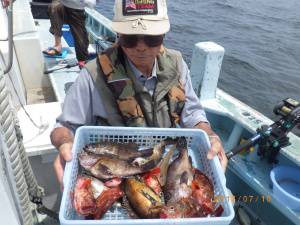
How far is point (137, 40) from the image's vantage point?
2055 mm

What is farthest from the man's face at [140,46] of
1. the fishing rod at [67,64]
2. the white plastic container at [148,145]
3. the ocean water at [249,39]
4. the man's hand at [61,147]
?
the ocean water at [249,39]

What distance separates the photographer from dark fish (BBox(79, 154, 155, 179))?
5.52 feet

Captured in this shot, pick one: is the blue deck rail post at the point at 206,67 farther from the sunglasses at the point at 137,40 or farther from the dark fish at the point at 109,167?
the dark fish at the point at 109,167

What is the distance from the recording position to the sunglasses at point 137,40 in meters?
2.04

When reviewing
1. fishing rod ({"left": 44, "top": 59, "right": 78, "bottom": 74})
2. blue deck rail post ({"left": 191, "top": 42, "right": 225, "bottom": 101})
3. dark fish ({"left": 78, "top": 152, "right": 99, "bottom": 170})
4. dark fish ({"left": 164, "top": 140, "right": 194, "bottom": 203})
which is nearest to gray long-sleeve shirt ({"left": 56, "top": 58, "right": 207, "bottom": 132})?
dark fish ({"left": 78, "top": 152, "right": 99, "bottom": 170})

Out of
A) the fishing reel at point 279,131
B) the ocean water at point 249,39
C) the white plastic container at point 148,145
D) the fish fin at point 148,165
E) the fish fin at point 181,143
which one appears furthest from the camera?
the ocean water at point 249,39

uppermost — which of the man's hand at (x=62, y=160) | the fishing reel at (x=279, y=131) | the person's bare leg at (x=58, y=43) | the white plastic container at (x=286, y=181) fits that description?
the man's hand at (x=62, y=160)

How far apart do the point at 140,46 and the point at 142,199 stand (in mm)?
1042

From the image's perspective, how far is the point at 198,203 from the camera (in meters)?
1.53

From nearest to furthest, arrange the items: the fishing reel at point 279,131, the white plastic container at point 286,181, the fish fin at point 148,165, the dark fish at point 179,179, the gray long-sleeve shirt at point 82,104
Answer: the dark fish at point 179,179 → the fish fin at point 148,165 → the gray long-sleeve shirt at point 82,104 → the white plastic container at point 286,181 → the fishing reel at point 279,131

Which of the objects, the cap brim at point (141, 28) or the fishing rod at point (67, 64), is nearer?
the cap brim at point (141, 28)

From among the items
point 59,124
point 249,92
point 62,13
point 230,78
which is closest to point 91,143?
point 59,124

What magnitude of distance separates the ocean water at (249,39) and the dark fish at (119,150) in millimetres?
6151

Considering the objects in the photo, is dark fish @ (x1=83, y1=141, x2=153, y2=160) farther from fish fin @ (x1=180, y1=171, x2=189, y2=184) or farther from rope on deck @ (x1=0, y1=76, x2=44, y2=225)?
rope on deck @ (x1=0, y1=76, x2=44, y2=225)
